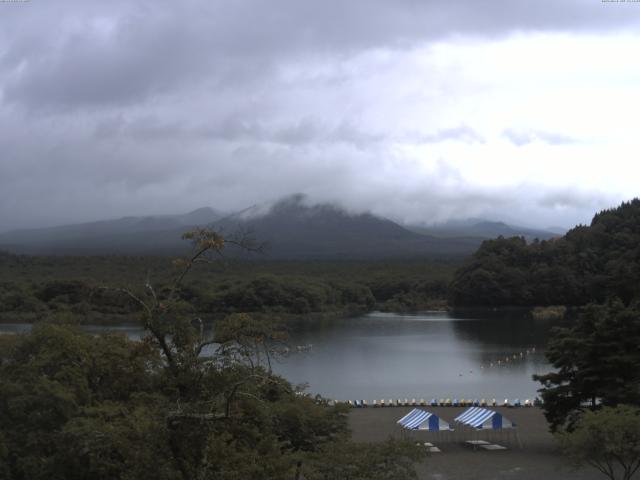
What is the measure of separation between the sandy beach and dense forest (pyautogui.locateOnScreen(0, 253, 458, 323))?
78.0ft

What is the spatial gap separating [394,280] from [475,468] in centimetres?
5745

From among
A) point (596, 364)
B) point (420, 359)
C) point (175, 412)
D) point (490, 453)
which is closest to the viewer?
point (175, 412)

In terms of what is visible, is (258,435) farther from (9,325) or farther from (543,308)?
(543,308)

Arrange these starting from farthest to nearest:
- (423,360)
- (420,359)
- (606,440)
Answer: (420,359) → (423,360) → (606,440)

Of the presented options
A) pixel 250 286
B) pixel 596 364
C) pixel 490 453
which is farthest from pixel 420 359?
pixel 250 286

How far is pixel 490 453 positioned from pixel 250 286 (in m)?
42.2

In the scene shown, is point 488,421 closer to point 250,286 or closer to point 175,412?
point 175,412

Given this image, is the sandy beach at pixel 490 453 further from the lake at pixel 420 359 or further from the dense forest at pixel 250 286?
the dense forest at pixel 250 286

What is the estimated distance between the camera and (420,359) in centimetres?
3525

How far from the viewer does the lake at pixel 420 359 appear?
27625mm

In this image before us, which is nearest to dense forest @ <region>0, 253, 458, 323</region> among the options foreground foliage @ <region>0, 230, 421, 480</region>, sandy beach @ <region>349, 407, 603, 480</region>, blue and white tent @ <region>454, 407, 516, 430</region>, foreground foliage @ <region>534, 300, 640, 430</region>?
sandy beach @ <region>349, 407, 603, 480</region>

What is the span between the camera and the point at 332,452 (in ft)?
26.6

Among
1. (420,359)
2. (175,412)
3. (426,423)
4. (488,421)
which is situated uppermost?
(175,412)

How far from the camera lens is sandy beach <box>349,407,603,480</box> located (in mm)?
14320
